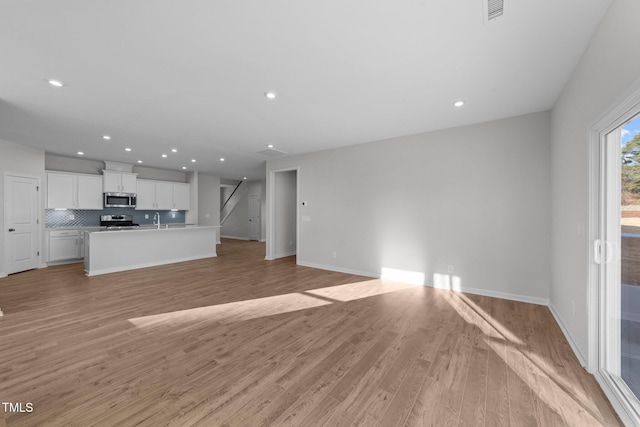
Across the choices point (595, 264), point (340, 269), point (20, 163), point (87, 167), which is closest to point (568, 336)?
point (595, 264)

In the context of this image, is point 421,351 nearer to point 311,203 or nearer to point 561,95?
point 561,95

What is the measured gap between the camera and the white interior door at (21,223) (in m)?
4.95

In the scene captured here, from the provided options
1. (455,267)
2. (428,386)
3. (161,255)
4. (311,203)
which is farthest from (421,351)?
(161,255)

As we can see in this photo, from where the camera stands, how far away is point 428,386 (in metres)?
1.85

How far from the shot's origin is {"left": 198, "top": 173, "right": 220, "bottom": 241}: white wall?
30.4 ft

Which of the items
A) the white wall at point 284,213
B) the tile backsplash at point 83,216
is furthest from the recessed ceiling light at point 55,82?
the tile backsplash at point 83,216

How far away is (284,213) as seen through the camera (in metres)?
7.07

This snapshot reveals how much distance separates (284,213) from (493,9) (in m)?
5.97

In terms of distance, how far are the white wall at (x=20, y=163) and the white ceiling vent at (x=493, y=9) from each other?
26.2ft

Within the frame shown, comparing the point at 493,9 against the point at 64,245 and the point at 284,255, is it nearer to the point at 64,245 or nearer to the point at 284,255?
the point at 284,255

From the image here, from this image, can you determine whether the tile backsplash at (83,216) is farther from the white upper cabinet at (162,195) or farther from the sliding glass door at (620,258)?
the sliding glass door at (620,258)

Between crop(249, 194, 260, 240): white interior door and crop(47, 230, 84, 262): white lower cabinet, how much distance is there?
18.1 feet

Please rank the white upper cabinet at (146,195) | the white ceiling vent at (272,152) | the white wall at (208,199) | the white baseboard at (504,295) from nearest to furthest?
the white baseboard at (504,295) < the white ceiling vent at (272,152) < the white upper cabinet at (146,195) < the white wall at (208,199)

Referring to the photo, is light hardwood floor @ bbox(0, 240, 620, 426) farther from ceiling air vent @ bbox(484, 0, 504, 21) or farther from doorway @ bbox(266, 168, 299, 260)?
doorway @ bbox(266, 168, 299, 260)
